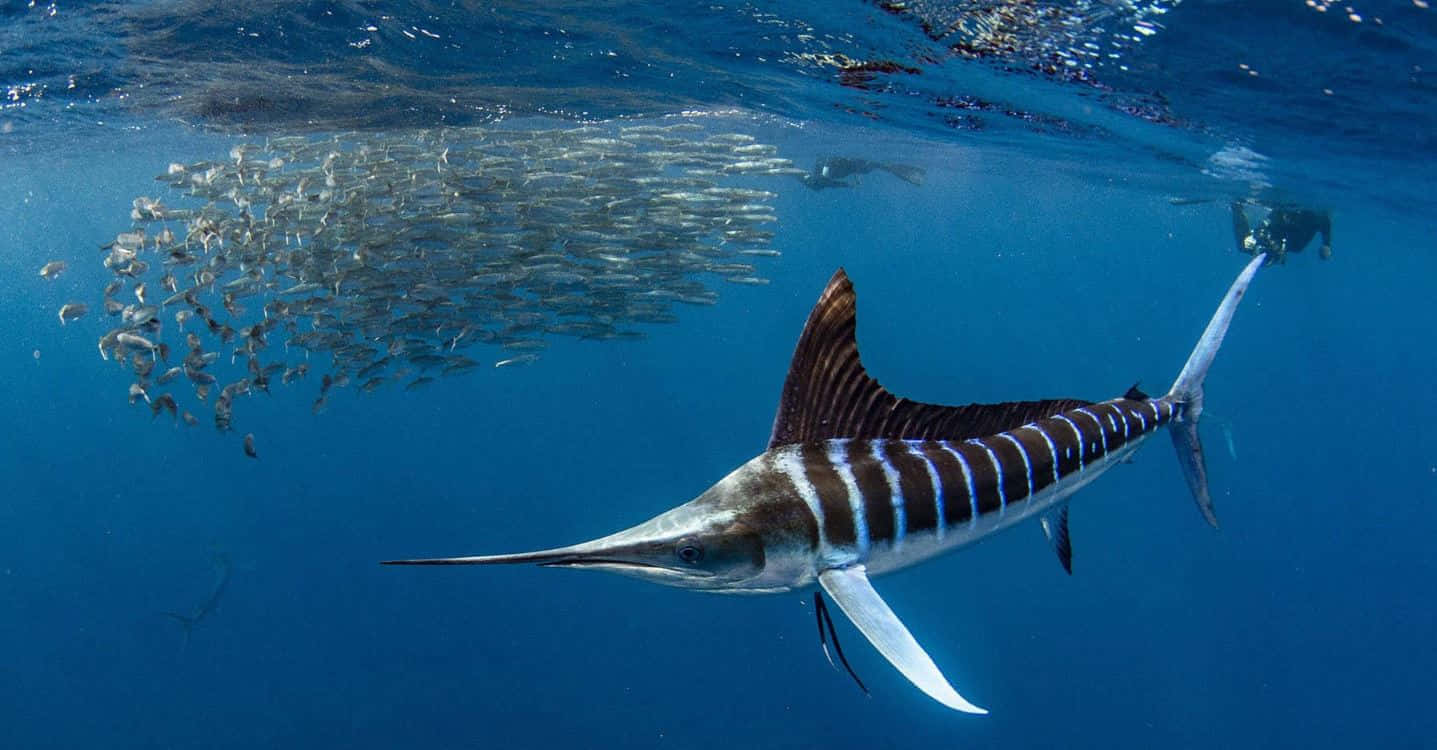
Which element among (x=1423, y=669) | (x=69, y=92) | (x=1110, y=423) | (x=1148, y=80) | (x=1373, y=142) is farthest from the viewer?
(x=1423, y=669)

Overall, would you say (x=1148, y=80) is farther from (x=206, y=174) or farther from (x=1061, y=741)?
(x=206, y=174)

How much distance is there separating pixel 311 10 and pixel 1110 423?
959 cm

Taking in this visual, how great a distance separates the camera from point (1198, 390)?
507cm

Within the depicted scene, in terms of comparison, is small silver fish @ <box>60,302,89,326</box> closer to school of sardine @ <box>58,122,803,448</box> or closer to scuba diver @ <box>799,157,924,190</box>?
school of sardine @ <box>58,122,803,448</box>

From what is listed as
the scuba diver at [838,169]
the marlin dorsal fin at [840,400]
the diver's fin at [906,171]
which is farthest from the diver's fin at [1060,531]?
the diver's fin at [906,171]

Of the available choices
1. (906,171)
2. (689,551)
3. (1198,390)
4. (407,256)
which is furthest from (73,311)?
(906,171)

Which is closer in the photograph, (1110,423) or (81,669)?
(1110,423)

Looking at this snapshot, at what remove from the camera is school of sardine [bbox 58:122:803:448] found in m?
7.84

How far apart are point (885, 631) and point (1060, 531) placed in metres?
2.16

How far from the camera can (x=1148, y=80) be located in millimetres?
10844

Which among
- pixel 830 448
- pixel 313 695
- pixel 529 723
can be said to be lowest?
pixel 313 695

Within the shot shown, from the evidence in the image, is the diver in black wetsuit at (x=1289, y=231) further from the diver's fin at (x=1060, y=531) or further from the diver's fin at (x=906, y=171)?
the diver's fin at (x=1060, y=531)

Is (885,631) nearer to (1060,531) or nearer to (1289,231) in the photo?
(1060,531)

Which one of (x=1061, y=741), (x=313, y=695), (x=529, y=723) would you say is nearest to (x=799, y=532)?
(x=529, y=723)
